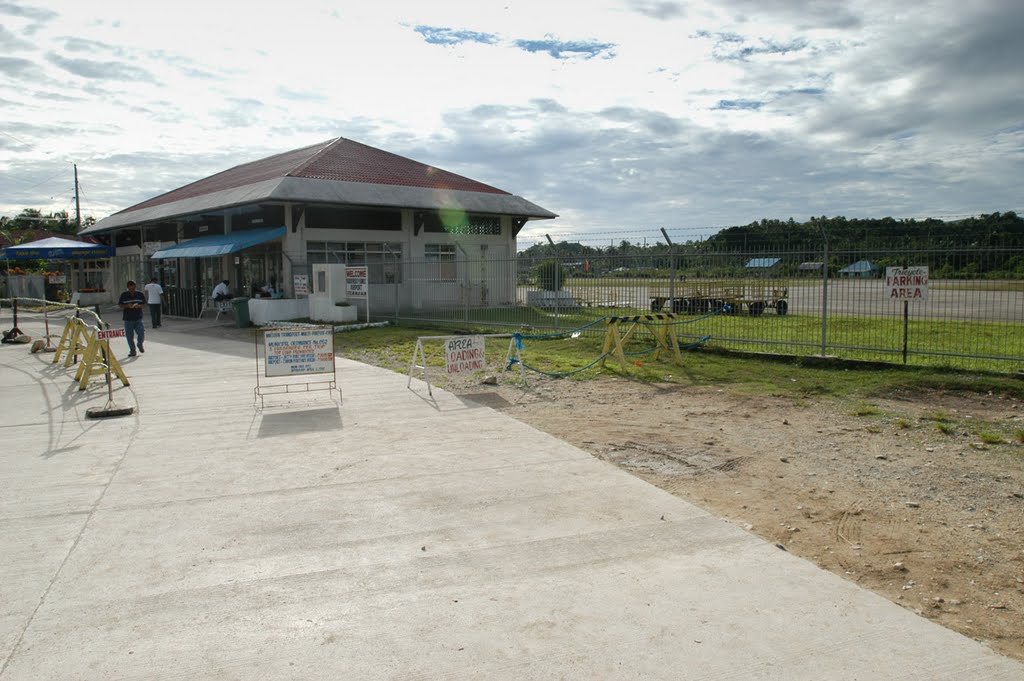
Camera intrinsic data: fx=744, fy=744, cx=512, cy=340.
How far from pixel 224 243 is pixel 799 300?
20471mm

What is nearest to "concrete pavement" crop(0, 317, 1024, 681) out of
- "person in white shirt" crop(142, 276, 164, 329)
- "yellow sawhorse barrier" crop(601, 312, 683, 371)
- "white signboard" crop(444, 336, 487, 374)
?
"white signboard" crop(444, 336, 487, 374)

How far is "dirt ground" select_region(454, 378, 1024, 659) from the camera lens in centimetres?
452

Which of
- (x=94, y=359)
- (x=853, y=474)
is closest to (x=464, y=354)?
(x=94, y=359)

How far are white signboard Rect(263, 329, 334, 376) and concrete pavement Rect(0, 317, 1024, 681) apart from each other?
2474mm

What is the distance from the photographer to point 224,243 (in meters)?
27.1

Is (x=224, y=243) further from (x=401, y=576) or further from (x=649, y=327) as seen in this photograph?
(x=401, y=576)

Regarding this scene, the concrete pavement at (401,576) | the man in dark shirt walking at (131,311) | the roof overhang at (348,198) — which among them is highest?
the roof overhang at (348,198)

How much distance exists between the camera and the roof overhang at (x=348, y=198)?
82.5 feet

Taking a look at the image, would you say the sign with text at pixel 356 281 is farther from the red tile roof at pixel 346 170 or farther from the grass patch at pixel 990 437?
the grass patch at pixel 990 437

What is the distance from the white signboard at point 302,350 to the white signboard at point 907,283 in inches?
356

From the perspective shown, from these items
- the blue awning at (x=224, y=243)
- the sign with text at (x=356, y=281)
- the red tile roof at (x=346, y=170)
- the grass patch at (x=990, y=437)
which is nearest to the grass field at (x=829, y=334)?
the sign with text at (x=356, y=281)

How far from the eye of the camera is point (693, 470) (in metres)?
6.85

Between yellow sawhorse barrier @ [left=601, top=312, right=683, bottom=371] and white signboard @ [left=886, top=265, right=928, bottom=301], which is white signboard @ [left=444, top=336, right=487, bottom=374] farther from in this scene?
white signboard @ [left=886, top=265, right=928, bottom=301]

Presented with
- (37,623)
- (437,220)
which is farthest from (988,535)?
(437,220)
